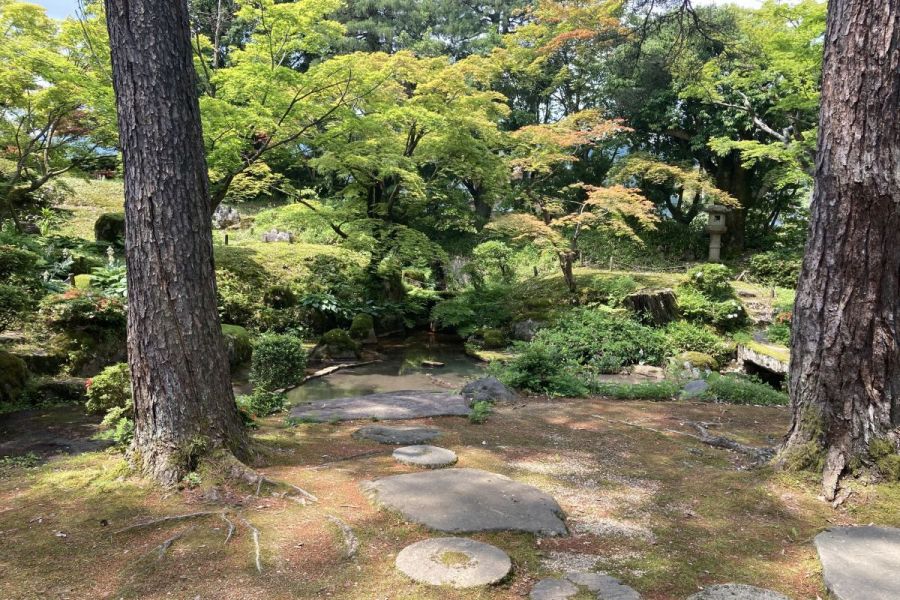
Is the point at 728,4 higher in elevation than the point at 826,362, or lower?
higher

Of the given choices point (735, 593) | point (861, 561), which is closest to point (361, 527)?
point (735, 593)

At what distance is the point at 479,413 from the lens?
5.38m

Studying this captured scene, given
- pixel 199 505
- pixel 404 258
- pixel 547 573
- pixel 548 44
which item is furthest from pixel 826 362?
pixel 548 44

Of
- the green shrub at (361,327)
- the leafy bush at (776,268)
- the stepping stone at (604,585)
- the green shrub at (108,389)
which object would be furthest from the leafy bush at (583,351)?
the leafy bush at (776,268)

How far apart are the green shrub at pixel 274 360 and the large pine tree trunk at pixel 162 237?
4.08m

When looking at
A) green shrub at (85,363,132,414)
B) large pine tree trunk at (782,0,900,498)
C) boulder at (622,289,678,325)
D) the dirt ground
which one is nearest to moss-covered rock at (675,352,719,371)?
boulder at (622,289,678,325)

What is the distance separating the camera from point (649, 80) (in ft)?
55.3

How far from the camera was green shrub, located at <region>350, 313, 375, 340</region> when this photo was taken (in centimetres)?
1183

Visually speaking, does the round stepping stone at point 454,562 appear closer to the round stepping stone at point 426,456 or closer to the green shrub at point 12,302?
the round stepping stone at point 426,456

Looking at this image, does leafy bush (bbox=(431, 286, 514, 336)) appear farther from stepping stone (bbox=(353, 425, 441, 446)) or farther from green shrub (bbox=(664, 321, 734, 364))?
stepping stone (bbox=(353, 425, 441, 446))

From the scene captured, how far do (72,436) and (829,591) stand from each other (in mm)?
5529

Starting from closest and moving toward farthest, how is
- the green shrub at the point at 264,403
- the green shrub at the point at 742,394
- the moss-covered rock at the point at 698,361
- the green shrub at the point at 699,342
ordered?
the green shrub at the point at 264,403 < the green shrub at the point at 742,394 < the moss-covered rock at the point at 698,361 < the green shrub at the point at 699,342

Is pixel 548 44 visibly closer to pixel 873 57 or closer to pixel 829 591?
pixel 873 57

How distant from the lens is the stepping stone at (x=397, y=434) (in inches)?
175
